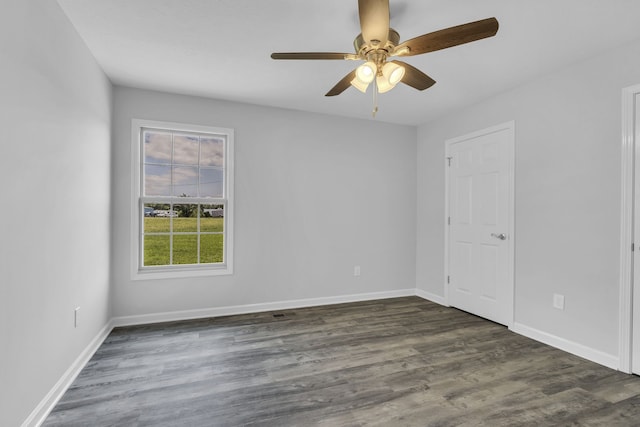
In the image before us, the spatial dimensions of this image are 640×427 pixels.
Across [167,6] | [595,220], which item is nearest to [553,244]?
[595,220]

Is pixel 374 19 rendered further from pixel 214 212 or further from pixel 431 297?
pixel 431 297

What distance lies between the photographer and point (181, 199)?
139 inches

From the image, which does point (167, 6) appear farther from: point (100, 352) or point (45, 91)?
point (100, 352)

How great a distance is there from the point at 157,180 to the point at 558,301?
4.26 metres

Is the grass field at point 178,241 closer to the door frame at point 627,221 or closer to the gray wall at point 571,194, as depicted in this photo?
A: the gray wall at point 571,194

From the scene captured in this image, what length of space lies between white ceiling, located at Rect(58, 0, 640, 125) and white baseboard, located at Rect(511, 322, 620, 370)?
2.46 metres

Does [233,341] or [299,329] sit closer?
[233,341]

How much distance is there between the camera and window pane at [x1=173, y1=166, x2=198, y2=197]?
11.7 ft

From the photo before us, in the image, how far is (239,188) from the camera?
12.2 ft

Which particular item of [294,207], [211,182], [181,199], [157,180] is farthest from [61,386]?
[294,207]

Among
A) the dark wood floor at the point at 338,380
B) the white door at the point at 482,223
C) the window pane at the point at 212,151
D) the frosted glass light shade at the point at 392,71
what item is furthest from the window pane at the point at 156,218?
the white door at the point at 482,223

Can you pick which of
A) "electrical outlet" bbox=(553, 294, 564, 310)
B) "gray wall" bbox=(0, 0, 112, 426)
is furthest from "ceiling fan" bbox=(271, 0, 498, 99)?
"electrical outlet" bbox=(553, 294, 564, 310)

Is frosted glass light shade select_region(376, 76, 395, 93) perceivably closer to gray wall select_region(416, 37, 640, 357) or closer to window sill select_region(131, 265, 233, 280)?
gray wall select_region(416, 37, 640, 357)

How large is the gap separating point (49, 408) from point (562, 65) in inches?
182
